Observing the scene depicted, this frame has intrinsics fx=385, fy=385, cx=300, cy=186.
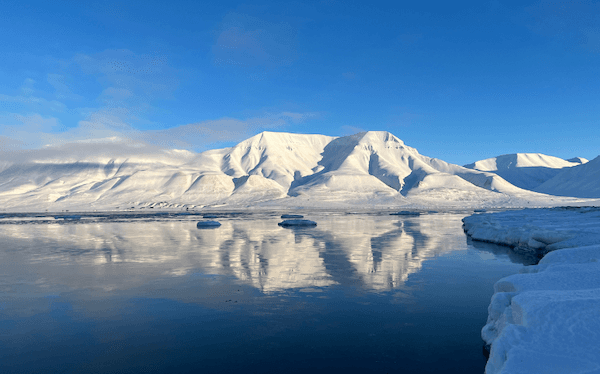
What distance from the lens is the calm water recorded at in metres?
10.1

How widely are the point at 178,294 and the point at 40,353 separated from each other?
6431 millimetres

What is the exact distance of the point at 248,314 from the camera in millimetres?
13695

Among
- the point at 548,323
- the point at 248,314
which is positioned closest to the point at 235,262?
the point at 248,314

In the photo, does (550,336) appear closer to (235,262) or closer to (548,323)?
(548,323)

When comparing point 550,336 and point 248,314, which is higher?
point 550,336

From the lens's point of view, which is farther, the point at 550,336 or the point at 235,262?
the point at 235,262

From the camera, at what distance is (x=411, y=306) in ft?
48.0

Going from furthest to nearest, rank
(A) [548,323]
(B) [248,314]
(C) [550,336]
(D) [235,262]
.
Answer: (D) [235,262] → (B) [248,314] → (A) [548,323] → (C) [550,336]

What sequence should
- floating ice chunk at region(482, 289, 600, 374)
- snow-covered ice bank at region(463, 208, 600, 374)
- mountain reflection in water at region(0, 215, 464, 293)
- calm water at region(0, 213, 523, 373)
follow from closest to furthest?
floating ice chunk at region(482, 289, 600, 374), snow-covered ice bank at region(463, 208, 600, 374), calm water at region(0, 213, 523, 373), mountain reflection in water at region(0, 215, 464, 293)

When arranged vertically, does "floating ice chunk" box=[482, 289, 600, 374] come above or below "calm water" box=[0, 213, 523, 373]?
above

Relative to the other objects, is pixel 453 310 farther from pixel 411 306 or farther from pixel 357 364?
pixel 357 364

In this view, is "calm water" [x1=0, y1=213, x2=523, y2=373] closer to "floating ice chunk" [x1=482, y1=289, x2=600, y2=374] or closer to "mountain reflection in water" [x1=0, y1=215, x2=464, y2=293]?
"mountain reflection in water" [x1=0, y1=215, x2=464, y2=293]

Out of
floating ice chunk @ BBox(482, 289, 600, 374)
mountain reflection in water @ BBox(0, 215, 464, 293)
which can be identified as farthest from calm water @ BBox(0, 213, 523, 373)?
floating ice chunk @ BBox(482, 289, 600, 374)

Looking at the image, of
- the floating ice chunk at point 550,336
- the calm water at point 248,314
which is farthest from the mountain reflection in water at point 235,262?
the floating ice chunk at point 550,336
